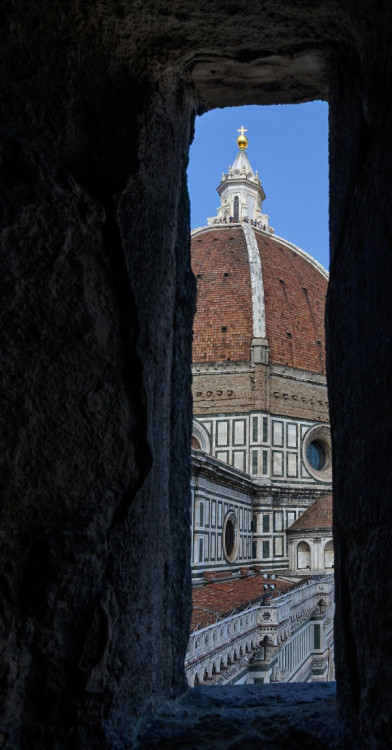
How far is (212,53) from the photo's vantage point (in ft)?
5.17

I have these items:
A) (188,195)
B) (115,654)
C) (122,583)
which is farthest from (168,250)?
(115,654)

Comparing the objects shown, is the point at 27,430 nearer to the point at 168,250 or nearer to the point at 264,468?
the point at 168,250

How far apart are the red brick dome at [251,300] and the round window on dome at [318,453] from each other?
116 inches

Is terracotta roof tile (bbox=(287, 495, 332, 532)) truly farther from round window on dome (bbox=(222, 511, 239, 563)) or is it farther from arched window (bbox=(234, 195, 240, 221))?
arched window (bbox=(234, 195, 240, 221))

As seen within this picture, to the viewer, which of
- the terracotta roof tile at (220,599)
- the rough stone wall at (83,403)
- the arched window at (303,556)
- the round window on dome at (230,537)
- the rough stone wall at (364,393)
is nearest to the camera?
the rough stone wall at (364,393)

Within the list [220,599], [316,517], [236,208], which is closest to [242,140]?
[236,208]

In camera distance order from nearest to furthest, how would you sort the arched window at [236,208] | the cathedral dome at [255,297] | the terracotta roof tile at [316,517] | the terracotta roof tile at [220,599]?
the terracotta roof tile at [220,599] < the terracotta roof tile at [316,517] < the cathedral dome at [255,297] < the arched window at [236,208]

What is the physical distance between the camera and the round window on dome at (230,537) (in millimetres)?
20219

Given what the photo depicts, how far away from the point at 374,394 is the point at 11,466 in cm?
63

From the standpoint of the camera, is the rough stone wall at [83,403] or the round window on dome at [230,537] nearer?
the rough stone wall at [83,403]

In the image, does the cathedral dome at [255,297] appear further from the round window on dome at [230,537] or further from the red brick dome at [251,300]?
the round window on dome at [230,537]

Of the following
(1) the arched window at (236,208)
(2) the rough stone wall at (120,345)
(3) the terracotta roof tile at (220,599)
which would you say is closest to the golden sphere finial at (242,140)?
(1) the arched window at (236,208)

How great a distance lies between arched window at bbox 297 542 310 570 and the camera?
2408cm

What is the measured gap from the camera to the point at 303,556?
24.2 metres
